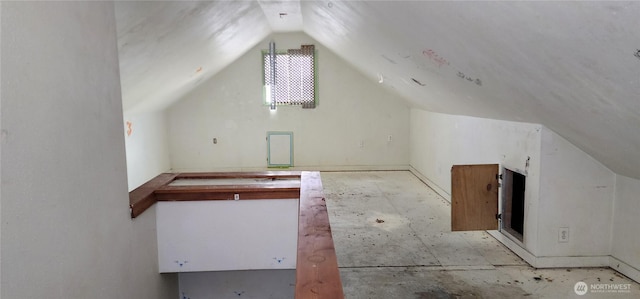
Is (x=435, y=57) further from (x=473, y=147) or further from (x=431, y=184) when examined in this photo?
(x=431, y=184)

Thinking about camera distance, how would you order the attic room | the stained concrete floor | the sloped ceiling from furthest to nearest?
the stained concrete floor < the sloped ceiling < the attic room

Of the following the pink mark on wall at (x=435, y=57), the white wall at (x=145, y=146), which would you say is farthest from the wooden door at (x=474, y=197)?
the white wall at (x=145, y=146)

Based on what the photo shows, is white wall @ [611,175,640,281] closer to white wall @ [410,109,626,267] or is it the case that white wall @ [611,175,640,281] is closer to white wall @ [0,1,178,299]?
white wall @ [410,109,626,267]

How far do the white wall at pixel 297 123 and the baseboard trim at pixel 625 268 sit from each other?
4.25 m

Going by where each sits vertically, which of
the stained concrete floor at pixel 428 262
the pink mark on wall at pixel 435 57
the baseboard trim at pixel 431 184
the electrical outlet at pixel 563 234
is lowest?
the stained concrete floor at pixel 428 262

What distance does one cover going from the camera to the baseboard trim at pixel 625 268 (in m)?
2.59

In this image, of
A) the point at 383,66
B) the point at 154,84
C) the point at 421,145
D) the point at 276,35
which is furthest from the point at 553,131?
the point at 276,35

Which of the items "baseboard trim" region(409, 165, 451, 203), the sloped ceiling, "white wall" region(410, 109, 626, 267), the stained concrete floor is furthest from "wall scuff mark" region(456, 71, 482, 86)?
"baseboard trim" region(409, 165, 451, 203)

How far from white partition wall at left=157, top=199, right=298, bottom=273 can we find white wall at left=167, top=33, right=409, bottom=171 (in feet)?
14.4

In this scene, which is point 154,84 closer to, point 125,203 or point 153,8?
point 153,8

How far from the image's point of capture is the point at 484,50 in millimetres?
1950

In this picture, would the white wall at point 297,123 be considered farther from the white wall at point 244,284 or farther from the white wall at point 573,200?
the white wall at point 573,200

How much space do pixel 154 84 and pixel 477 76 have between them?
10.9ft

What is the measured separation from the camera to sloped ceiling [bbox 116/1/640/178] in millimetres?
1311
